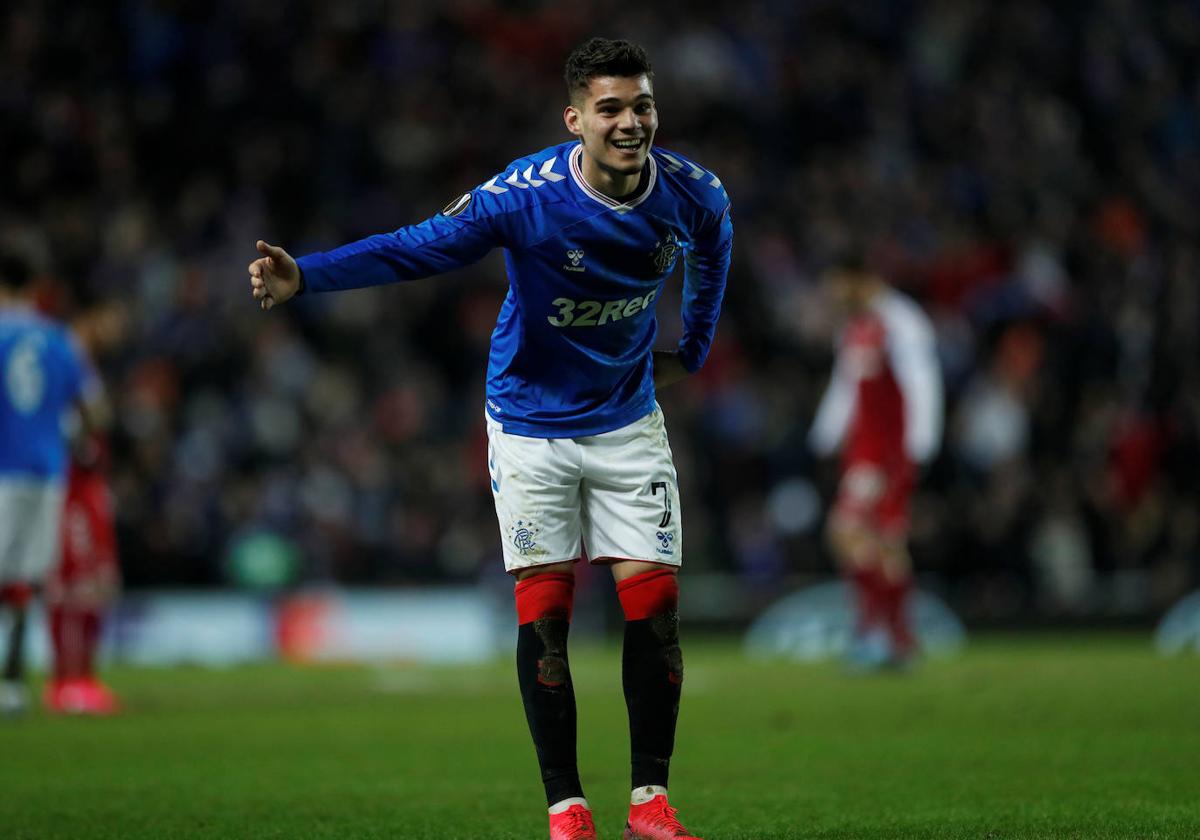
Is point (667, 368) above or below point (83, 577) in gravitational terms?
above

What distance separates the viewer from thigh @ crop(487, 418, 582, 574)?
5.25 metres

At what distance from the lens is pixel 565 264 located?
5148mm

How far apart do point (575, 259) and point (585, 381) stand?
0.40 metres

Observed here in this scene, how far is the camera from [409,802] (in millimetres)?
6168

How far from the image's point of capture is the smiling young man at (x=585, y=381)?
16.6 feet

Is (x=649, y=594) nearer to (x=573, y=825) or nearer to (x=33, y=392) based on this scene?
(x=573, y=825)

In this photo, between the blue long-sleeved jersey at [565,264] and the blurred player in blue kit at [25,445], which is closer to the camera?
the blue long-sleeved jersey at [565,264]

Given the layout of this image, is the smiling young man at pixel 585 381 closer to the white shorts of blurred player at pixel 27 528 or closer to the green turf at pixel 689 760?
the green turf at pixel 689 760

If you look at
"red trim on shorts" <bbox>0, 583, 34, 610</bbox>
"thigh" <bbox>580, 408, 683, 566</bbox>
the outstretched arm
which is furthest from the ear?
"red trim on shorts" <bbox>0, 583, 34, 610</bbox>

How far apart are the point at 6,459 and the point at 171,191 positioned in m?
8.51

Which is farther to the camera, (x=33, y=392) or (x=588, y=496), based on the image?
(x=33, y=392)

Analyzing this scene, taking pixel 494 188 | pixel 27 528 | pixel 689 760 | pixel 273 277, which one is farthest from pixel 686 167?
pixel 27 528

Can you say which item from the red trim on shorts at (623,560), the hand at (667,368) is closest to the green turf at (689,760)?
the red trim on shorts at (623,560)

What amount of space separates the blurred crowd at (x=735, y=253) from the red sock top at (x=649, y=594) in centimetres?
1039
